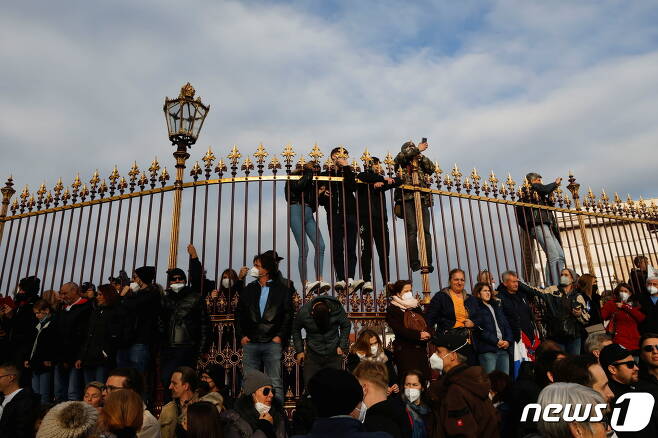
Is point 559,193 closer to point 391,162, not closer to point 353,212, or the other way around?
point 391,162

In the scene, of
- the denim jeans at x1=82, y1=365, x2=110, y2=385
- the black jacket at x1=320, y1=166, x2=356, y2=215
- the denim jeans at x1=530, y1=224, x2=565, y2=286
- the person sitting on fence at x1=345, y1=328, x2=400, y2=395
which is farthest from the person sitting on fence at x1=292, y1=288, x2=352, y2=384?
the denim jeans at x1=530, y1=224, x2=565, y2=286

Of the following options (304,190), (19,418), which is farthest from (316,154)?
(19,418)

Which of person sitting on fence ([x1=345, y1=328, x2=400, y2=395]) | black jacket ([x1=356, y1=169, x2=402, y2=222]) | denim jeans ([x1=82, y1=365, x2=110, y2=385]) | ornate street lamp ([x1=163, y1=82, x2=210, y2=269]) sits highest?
ornate street lamp ([x1=163, y1=82, x2=210, y2=269])

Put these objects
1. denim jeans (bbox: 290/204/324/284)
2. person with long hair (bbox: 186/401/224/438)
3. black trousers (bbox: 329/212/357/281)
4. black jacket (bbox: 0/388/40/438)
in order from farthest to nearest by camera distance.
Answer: black trousers (bbox: 329/212/357/281)
denim jeans (bbox: 290/204/324/284)
black jacket (bbox: 0/388/40/438)
person with long hair (bbox: 186/401/224/438)

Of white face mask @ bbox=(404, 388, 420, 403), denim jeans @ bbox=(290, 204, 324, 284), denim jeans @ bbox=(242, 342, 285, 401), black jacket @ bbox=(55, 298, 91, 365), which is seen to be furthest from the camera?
denim jeans @ bbox=(290, 204, 324, 284)

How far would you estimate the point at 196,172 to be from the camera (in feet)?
→ 29.4

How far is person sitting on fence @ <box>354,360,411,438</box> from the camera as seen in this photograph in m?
3.65

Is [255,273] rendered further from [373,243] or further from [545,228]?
[545,228]

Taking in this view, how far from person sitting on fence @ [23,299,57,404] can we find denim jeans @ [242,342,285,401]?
3236 millimetres

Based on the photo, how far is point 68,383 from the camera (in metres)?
7.75

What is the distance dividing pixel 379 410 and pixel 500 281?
538 centimetres

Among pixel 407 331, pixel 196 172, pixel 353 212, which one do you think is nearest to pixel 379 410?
pixel 407 331

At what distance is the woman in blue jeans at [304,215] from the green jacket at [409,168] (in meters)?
1.83

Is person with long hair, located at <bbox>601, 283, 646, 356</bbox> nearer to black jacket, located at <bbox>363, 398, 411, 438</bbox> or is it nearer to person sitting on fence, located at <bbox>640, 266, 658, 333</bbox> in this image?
person sitting on fence, located at <bbox>640, 266, 658, 333</bbox>
